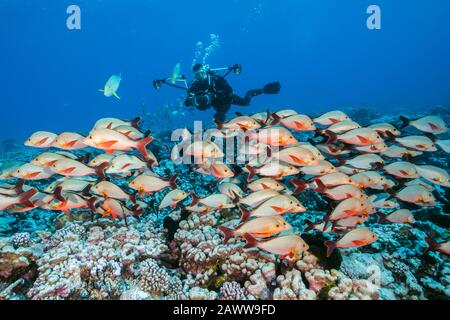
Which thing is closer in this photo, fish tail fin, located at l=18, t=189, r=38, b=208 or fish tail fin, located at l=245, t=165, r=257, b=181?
fish tail fin, located at l=18, t=189, r=38, b=208

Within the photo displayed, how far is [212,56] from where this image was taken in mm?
154500

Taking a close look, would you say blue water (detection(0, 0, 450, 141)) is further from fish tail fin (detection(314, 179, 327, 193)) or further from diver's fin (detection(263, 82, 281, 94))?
fish tail fin (detection(314, 179, 327, 193))

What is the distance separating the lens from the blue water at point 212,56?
74.1 meters

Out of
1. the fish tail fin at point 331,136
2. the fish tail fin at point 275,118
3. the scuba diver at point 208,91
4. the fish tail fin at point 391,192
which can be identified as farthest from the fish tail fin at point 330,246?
the scuba diver at point 208,91

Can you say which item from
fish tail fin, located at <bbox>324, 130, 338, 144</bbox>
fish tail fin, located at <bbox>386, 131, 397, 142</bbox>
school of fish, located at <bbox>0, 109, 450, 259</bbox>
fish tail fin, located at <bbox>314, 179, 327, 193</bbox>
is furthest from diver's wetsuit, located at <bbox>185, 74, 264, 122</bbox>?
fish tail fin, located at <bbox>314, 179, 327, 193</bbox>

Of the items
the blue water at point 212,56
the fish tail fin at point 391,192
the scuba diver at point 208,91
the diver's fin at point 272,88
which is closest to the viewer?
the fish tail fin at point 391,192

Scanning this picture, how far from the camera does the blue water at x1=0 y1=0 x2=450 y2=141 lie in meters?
74.1

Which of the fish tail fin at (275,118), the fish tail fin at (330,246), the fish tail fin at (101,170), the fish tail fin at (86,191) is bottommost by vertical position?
the fish tail fin at (330,246)

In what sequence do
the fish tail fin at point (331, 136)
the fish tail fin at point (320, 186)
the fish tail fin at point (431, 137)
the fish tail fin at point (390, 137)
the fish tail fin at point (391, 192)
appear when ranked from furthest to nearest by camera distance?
the fish tail fin at point (431, 137)
the fish tail fin at point (390, 137)
the fish tail fin at point (331, 136)
the fish tail fin at point (391, 192)
the fish tail fin at point (320, 186)

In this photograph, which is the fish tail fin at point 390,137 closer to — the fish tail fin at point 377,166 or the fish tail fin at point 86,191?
the fish tail fin at point 377,166

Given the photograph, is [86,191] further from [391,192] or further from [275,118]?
[391,192]

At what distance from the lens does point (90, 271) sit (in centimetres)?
416

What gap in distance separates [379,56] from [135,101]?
5754 inches
